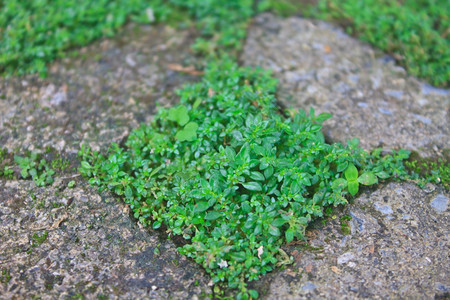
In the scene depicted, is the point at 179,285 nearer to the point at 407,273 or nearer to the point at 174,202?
the point at 174,202

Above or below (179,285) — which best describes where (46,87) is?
above

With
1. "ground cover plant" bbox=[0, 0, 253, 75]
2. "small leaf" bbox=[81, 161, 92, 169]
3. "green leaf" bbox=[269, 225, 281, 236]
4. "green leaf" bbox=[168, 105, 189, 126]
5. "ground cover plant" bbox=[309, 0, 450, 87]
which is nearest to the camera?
"green leaf" bbox=[269, 225, 281, 236]

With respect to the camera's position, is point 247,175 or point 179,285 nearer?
point 179,285

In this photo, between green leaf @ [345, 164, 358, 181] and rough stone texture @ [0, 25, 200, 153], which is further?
rough stone texture @ [0, 25, 200, 153]

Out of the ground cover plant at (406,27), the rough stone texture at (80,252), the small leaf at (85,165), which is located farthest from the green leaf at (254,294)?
the ground cover plant at (406,27)

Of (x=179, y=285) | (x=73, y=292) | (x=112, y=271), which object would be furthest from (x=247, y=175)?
(x=73, y=292)

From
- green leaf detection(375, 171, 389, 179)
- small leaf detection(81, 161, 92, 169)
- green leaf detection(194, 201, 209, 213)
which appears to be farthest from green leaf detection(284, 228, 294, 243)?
small leaf detection(81, 161, 92, 169)

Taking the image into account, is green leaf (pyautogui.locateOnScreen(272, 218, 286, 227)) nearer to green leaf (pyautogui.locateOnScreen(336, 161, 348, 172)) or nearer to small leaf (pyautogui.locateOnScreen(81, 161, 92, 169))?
green leaf (pyautogui.locateOnScreen(336, 161, 348, 172))

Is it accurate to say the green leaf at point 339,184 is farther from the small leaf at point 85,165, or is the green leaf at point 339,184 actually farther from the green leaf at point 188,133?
the small leaf at point 85,165
